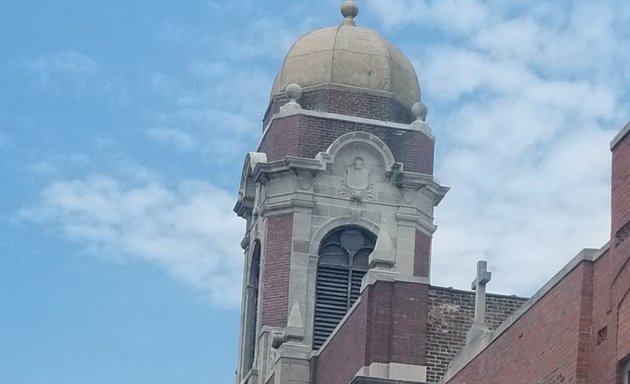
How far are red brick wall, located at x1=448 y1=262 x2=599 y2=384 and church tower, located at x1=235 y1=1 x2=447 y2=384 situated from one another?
46.6 ft

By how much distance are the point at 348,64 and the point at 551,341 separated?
70.4 ft

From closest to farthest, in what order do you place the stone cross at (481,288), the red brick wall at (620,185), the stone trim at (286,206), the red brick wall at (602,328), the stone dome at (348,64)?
1. the red brick wall at (602,328)
2. the red brick wall at (620,185)
3. the stone cross at (481,288)
4. the stone trim at (286,206)
5. the stone dome at (348,64)

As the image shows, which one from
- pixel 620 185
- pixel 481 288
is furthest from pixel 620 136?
pixel 481 288

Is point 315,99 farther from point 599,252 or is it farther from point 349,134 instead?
point 599,252

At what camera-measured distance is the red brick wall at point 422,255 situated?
41531 millimetres

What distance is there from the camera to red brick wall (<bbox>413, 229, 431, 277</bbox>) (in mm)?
41531

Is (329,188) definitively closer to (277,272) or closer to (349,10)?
(277,272)

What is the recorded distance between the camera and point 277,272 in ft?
135

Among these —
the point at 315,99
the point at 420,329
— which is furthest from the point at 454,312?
the point at 315,99

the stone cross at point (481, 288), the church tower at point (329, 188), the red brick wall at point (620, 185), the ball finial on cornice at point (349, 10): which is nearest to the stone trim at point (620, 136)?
the red brick wall at point (620, 185)

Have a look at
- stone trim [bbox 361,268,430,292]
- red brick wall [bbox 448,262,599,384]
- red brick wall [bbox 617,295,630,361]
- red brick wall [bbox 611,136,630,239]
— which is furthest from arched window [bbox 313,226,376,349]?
red brick wall [bbox 617,295,630,361]

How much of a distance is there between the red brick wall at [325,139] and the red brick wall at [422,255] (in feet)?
5.19

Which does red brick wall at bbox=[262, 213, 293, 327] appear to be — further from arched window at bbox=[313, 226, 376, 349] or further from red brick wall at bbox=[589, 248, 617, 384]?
red brick wall at bbox=[589, 248, 617, 384]

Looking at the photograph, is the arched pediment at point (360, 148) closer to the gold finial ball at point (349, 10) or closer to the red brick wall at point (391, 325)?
the gold finial ball at point (349, 10)
